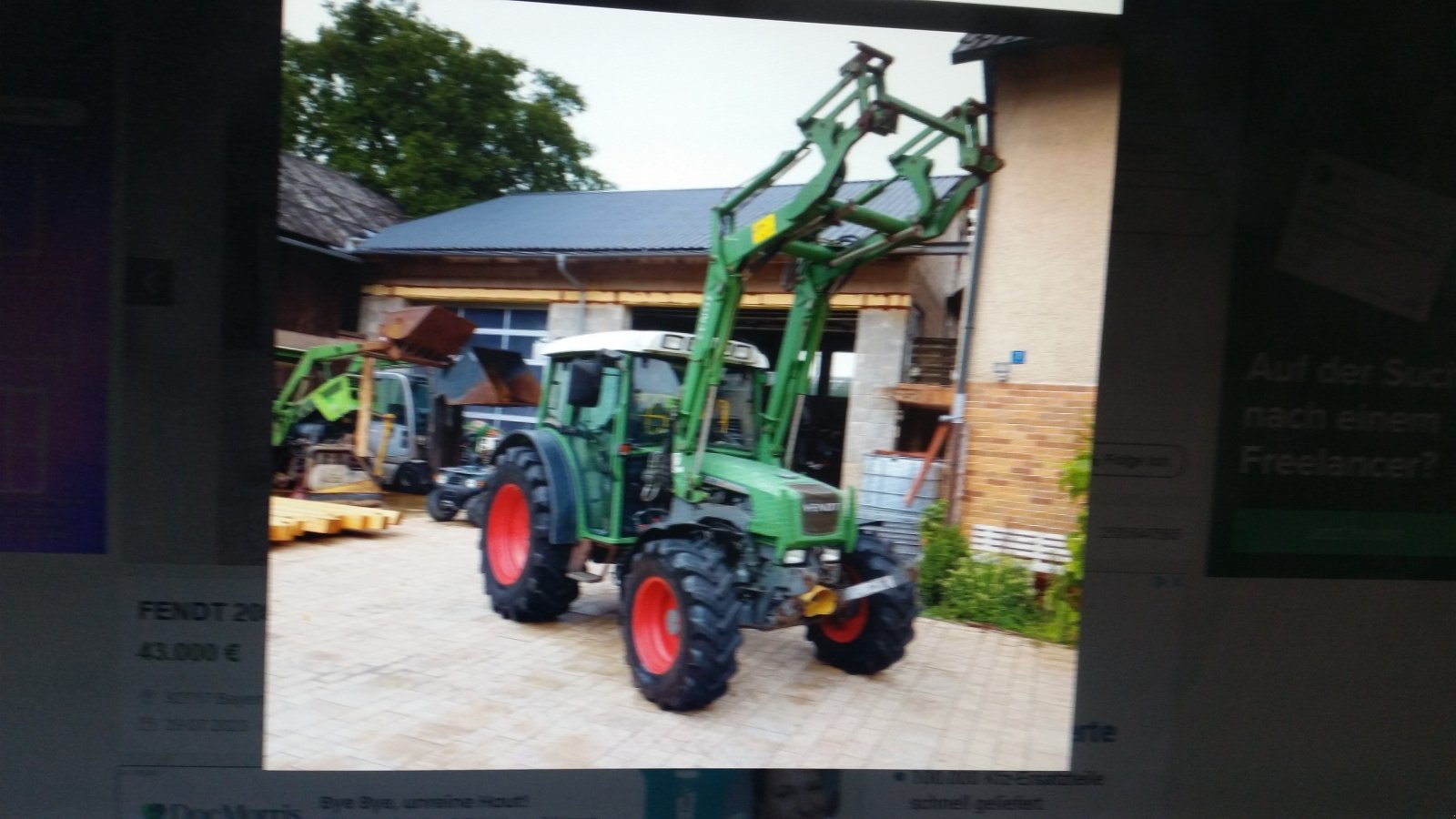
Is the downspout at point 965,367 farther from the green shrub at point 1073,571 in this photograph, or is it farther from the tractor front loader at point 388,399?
the tractor front loader at point 388,399

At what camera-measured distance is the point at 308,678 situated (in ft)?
6.39

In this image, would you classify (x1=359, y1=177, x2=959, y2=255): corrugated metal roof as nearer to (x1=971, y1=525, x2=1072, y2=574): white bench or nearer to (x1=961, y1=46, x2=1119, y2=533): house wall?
(x1=961, y1=46, x2=1119, y2=533): house wall

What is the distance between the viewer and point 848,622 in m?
2.79

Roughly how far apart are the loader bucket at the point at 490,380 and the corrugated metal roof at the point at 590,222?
0.78 m

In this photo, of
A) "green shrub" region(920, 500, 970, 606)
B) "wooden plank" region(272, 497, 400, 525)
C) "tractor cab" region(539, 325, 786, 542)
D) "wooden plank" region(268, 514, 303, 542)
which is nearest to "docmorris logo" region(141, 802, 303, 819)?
"wooden plank" region(268, 514, 303, 542)

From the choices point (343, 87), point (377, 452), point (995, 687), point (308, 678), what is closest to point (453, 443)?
point (377, 452)

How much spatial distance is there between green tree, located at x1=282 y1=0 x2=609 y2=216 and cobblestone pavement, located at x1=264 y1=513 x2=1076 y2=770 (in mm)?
1207

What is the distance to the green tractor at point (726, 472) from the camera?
2.34m

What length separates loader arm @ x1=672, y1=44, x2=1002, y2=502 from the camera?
2139mm

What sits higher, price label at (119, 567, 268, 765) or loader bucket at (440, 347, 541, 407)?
loader bucket at (440, 347, 541, 407)

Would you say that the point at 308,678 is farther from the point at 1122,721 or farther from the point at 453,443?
the point at 1122,721

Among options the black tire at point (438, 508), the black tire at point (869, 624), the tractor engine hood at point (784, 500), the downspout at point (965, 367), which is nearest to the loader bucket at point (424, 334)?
the black tire at point (438, 508)

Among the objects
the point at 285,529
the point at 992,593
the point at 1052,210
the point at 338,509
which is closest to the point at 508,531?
the point at 338,509

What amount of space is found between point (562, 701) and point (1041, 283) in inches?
79.0
